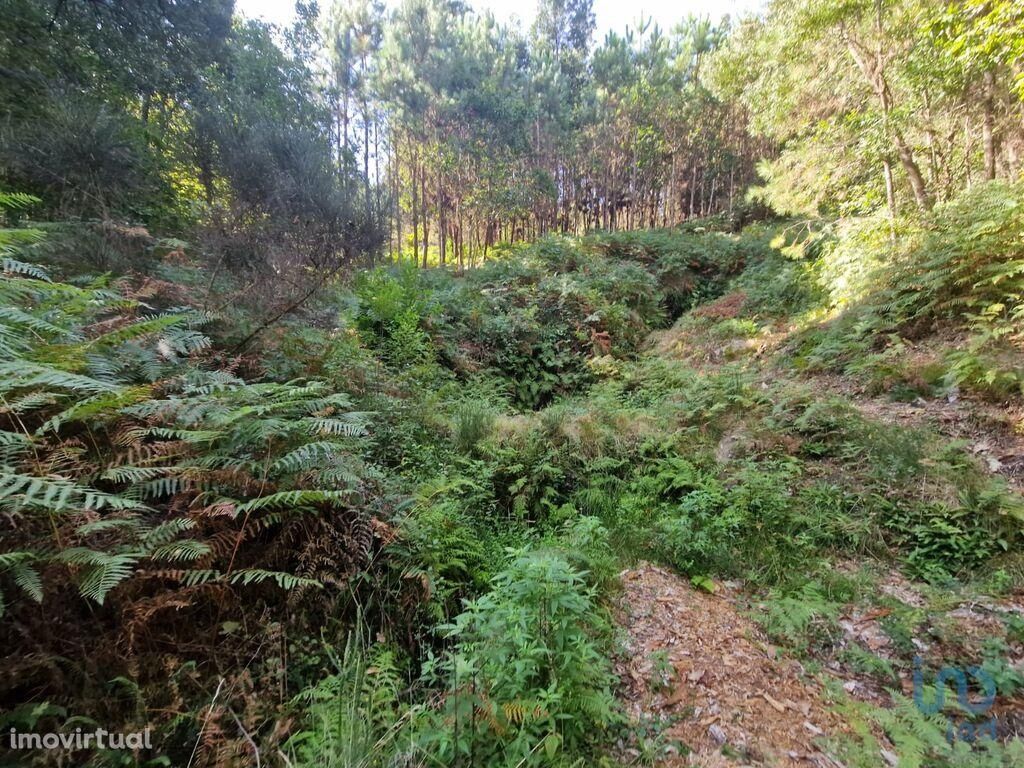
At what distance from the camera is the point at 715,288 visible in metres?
12.2

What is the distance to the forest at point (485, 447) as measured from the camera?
1743 millimetres

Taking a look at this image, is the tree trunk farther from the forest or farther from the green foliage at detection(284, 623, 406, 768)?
the green foliage at detection(284, 623, 406, 768)

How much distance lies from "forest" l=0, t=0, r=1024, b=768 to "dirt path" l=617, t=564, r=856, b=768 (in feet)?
0.06

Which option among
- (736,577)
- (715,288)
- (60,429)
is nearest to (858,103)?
(715,288)

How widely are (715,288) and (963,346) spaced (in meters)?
8.08

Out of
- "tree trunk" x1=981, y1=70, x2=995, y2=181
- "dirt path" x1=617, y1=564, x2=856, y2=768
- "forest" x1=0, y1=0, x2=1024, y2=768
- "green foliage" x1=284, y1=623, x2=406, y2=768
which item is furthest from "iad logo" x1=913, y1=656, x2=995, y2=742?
"tree trunk" x1=981, y1=70, x2=995, y2=181

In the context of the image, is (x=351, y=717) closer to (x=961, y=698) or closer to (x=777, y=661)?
(x=777, y=661)

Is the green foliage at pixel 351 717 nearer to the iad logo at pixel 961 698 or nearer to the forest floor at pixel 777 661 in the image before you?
the forest floor at pixel 777 661

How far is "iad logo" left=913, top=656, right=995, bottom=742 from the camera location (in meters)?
1.81

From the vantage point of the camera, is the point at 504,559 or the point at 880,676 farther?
the point at 504,559

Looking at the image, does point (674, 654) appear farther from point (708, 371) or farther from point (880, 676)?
point (708, 371)

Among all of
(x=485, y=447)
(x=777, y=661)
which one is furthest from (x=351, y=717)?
(x=485, y=447)

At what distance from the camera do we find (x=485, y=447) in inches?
169

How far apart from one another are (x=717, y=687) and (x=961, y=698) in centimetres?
107
